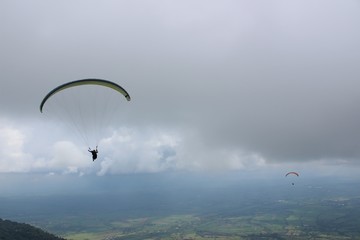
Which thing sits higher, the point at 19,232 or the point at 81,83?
the point at 81,83

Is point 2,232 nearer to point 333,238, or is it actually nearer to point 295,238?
point 295,238

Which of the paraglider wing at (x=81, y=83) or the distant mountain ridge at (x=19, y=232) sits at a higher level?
the paraglider wing at (x=81, y=83)

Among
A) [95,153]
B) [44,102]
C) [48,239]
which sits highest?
[44,102]

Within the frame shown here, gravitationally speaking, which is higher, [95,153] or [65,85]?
[65,85]

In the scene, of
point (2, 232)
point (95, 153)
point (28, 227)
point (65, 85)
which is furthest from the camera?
point (28, 227)

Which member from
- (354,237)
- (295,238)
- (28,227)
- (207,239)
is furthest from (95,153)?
(354,237)

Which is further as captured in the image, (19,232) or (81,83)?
(19,232)

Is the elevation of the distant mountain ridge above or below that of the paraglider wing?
below

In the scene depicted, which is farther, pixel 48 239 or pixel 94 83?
pixel 48 239

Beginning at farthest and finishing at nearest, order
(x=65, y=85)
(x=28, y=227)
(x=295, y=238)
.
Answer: (x=295, y=238) < (x=28, y=227) < (x=65, y=85)

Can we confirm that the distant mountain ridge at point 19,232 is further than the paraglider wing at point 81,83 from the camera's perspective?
Yes

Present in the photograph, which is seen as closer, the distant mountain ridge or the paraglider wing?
the paraglider wing
